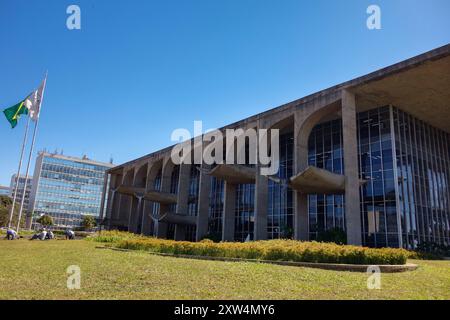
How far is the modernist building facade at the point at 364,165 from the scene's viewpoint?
82.4ft

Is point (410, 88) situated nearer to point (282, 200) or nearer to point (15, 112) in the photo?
point (282, 200)

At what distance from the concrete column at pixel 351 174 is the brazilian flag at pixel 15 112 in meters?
25.0

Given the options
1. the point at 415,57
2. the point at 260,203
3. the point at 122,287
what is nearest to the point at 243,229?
the point at 260,203

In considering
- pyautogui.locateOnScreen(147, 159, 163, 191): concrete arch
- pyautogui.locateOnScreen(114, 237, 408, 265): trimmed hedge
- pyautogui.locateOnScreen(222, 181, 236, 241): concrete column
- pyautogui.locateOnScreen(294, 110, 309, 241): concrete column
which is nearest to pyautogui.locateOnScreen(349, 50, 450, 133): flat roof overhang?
pyautogui.locateOnScreen(294, 110, 309, 241): concrete column

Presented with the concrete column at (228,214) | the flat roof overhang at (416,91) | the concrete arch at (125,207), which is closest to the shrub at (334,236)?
the concrete column at (228,214)

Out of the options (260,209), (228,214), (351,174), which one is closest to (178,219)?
(228,214)

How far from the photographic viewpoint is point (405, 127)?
3017 cm

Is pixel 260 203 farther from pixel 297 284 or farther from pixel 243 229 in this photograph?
pixel 297 284

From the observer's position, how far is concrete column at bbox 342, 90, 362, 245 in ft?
78.2

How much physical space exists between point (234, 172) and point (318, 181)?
8.92 meters

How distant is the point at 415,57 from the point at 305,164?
10962mm

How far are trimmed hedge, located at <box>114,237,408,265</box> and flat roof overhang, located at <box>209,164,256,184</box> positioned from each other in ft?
38.0

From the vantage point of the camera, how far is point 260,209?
100 ft

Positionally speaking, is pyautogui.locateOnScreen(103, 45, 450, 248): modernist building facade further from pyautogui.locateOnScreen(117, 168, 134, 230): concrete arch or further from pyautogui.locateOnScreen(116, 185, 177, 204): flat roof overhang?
pyautogui.locateOnScreen(117, 168, 134, 230): concrete arch
